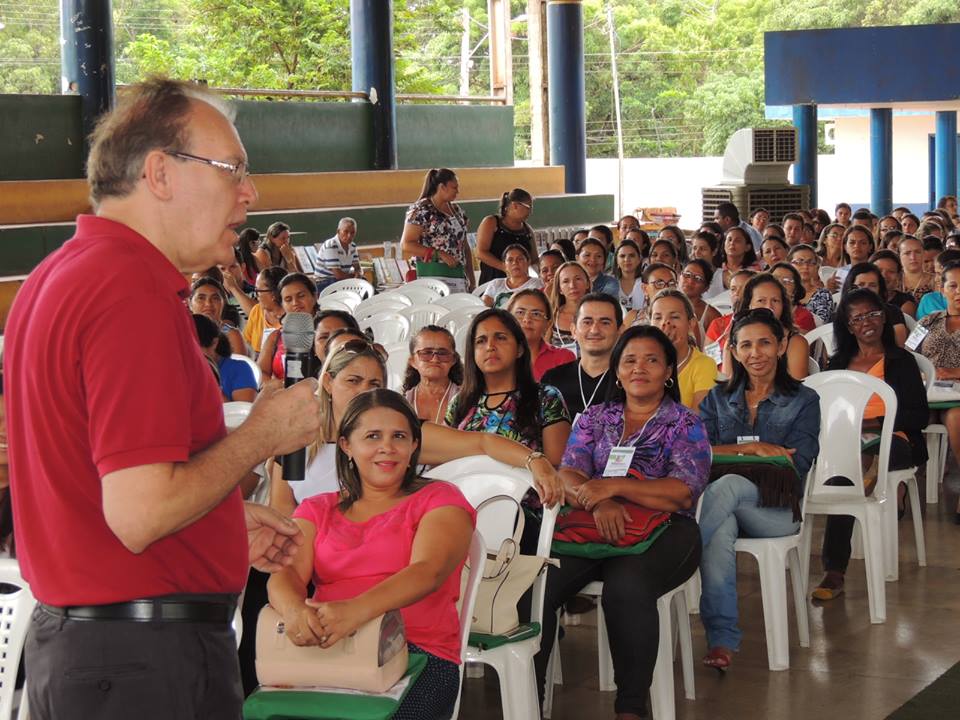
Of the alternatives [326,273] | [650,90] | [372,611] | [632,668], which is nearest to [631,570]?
[632,668]

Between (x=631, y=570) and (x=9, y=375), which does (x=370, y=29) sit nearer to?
(x=631, y=570)

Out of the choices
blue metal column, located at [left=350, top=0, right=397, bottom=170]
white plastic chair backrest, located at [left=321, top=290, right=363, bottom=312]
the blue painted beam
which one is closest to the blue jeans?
white plastic chair backrest, located at [left=321, top=290, right=363, bottom=312]

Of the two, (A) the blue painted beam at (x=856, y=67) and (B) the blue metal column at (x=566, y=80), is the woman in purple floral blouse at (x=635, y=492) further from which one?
(B) the blue metal column at (x=566, y=80)

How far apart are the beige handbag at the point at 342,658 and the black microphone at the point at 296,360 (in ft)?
1.88

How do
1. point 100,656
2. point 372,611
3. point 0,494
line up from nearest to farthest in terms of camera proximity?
point 100,656 < point 372,611 < point 0,494

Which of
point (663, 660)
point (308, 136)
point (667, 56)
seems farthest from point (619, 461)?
point (667, 56)

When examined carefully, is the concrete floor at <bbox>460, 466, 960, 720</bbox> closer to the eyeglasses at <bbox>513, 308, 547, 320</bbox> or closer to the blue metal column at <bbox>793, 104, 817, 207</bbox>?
the eyeglasses at <bbox>513, 308, 547, 320</bbox>

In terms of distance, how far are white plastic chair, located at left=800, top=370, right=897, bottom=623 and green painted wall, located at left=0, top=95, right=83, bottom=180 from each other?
369 inches

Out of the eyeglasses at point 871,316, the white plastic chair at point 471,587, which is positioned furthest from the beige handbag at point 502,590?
the eyeglasses at point 871,316

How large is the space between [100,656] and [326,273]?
9729mm

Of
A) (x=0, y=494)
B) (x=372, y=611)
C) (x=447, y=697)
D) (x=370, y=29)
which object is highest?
(x=370, y=29)

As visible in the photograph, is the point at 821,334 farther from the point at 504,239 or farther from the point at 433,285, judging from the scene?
the point at 504,239

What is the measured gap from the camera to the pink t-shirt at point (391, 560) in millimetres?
3201

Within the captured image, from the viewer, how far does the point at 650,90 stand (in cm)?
4088
